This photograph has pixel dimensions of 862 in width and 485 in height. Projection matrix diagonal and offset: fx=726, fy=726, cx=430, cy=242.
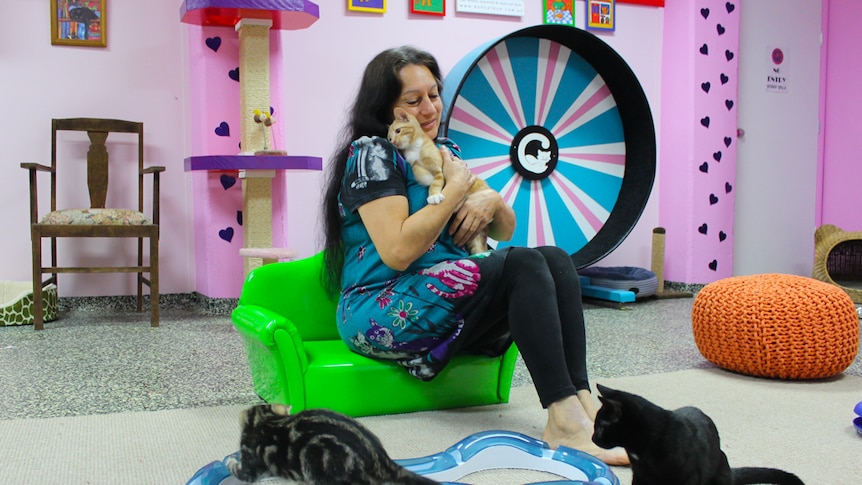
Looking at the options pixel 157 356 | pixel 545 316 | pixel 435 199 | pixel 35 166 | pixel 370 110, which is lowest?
pixel 157 356

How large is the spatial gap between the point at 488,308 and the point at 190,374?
1117 mm

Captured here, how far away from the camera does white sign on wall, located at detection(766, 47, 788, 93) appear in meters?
4.47

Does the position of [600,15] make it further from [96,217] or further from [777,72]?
[96,217]

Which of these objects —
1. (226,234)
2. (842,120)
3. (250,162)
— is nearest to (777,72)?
(842,120)

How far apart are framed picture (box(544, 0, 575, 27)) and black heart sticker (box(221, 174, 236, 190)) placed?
1991mm

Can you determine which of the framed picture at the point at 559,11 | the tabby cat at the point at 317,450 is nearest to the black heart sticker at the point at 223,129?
the framed picture at the point at 559,11

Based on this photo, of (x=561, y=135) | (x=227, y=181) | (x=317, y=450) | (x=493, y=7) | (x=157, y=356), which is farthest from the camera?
(x=493, y=7)

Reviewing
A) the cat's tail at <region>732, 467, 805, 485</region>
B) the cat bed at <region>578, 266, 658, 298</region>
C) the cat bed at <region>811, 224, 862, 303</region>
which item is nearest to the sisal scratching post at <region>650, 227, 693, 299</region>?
the cat bed at <region>578, 266, 658, 298</region>

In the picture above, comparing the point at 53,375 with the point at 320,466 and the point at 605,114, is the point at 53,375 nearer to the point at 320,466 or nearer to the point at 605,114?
the point at 320,466

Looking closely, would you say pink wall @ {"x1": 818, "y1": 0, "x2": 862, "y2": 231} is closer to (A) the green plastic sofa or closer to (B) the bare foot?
(A) the green plastic sofa

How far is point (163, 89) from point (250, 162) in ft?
3.20

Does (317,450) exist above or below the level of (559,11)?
below

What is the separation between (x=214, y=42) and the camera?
347 centimetres

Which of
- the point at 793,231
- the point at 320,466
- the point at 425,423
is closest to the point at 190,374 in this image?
the point at 425,423
